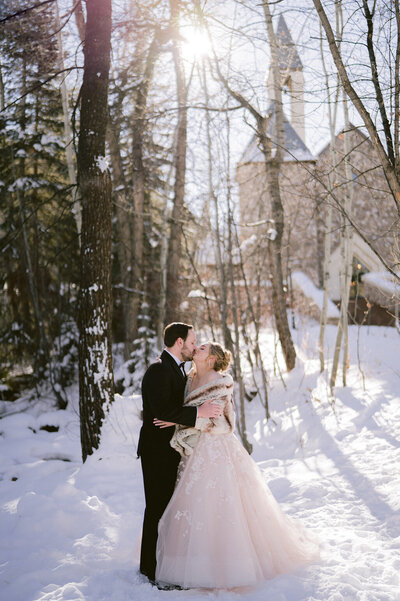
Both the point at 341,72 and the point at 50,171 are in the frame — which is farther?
the point at 50,171

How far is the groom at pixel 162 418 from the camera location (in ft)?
13.3

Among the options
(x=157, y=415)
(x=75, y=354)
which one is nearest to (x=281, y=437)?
(x=157, y=415)

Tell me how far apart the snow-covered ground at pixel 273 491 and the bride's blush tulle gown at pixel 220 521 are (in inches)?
5.4

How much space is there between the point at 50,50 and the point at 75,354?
7715 millimetres

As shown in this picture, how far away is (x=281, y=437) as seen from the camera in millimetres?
9227

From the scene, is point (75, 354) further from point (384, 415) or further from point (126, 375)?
point (384, 415)

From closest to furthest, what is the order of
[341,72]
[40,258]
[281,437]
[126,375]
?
[341,72] < [281,437] < [126,375] < [40,258]

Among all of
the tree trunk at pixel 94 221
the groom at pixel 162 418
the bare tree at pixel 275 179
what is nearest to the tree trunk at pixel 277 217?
the bare tree at pixel 275 179

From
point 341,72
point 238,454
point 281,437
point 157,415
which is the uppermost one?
point 341,72

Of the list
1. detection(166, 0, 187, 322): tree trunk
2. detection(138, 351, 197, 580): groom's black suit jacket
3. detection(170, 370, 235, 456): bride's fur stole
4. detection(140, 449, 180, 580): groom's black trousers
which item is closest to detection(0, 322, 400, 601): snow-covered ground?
detection(140, 449, 180, 580): groom's black trousers

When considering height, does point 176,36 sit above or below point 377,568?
above

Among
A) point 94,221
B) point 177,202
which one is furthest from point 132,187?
point 94,221

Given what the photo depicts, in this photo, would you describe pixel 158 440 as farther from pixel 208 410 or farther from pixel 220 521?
pixel 220 521

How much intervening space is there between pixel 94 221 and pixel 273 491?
415 centimetres
